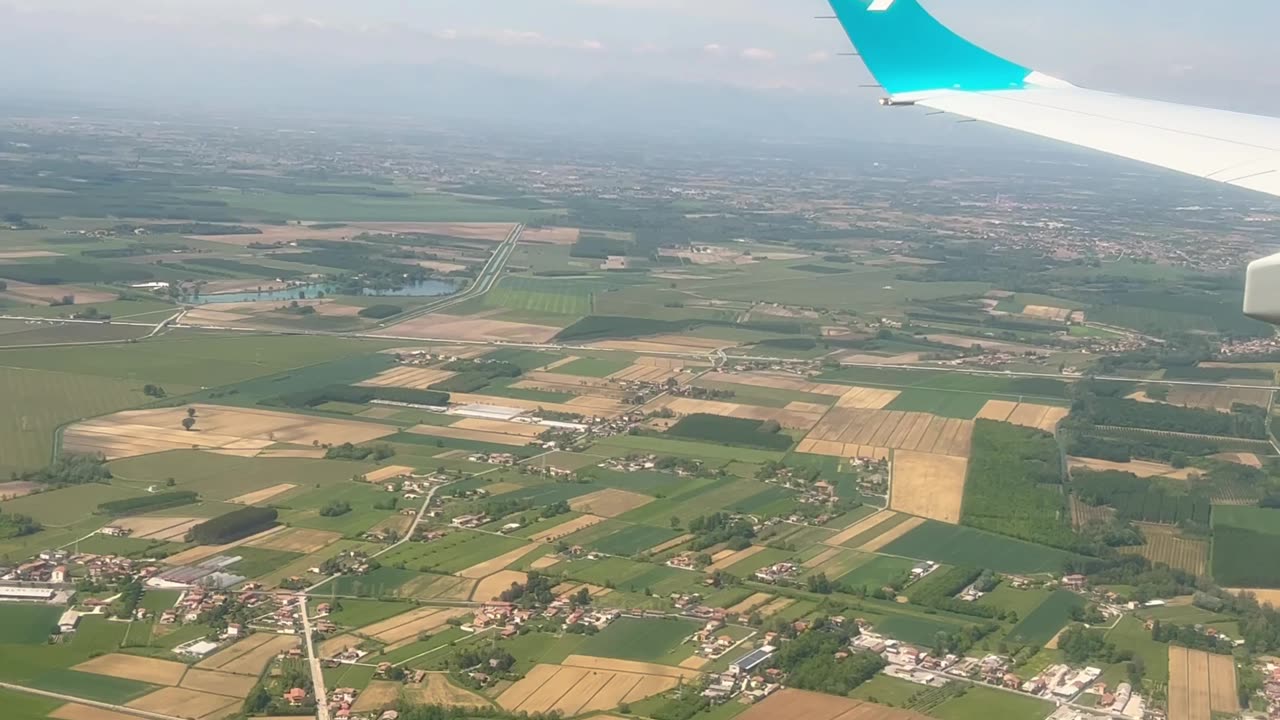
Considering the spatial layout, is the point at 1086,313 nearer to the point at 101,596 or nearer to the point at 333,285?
the point at 333,285

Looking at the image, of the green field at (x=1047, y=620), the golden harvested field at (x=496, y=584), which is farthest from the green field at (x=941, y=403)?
the golden harvested field at (x=496, y=584)

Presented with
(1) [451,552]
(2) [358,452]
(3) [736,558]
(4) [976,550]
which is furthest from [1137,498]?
(2) [358,452]

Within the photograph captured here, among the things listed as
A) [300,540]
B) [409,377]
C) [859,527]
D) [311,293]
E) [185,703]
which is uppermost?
[311,293]

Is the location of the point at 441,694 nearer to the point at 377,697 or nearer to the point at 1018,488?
the point at 377,697

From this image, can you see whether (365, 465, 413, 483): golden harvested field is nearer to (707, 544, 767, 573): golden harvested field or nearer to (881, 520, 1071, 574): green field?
(707, 544, 767, 573): golden harvested field

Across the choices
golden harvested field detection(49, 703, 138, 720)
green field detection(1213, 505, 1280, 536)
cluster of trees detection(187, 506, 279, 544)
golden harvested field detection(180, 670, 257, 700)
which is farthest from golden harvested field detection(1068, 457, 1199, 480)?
golden harvested field detection(49, 703, 138, 720)

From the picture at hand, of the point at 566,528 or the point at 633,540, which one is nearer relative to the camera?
the point at 633,540

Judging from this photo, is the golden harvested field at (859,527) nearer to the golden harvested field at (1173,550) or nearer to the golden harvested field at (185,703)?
the golden harvested field at (1173,550)
